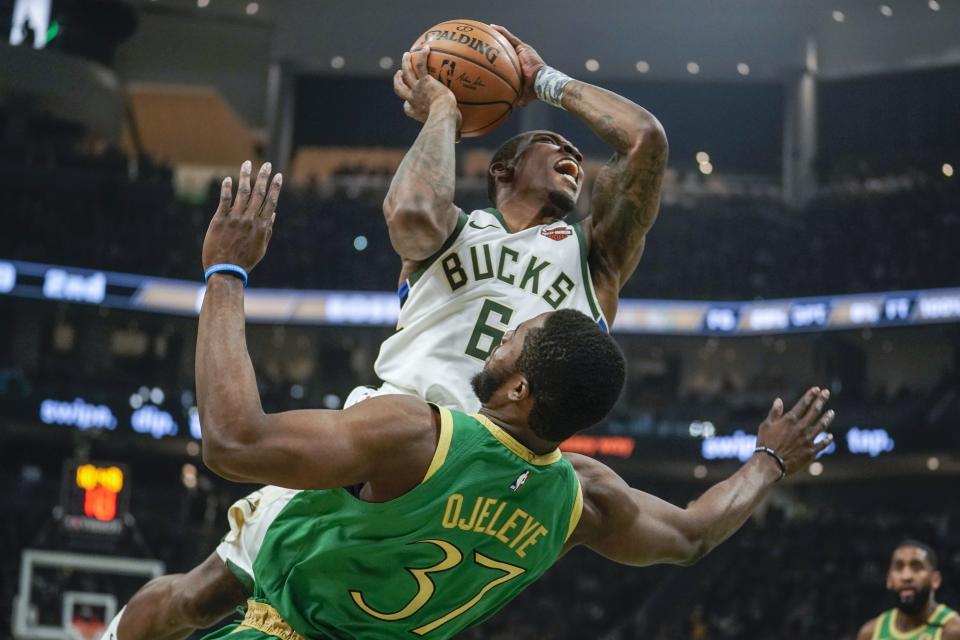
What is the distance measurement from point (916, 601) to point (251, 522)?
615 centimetres

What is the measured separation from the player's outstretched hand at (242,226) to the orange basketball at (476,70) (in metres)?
1.41

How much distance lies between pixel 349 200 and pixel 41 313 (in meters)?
7.30

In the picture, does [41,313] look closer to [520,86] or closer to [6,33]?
[6,33]

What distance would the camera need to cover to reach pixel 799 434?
4352mm

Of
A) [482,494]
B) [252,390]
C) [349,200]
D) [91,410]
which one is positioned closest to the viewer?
[252,390]

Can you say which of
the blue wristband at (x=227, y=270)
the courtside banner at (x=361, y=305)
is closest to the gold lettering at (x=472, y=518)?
the blue wristband at (x=227, y=270)

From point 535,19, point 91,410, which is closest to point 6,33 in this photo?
point 91,410

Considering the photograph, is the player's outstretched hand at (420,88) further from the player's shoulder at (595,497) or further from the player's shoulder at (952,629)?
the player's shoulder at (952,629)

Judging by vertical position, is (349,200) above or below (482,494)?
above

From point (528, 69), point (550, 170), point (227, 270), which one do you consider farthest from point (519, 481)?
point (528, 69)

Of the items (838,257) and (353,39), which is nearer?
(838,257)

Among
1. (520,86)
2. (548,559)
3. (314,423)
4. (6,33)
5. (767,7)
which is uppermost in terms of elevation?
(767,7)

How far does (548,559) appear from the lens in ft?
12.5

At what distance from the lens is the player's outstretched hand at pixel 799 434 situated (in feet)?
14.2
